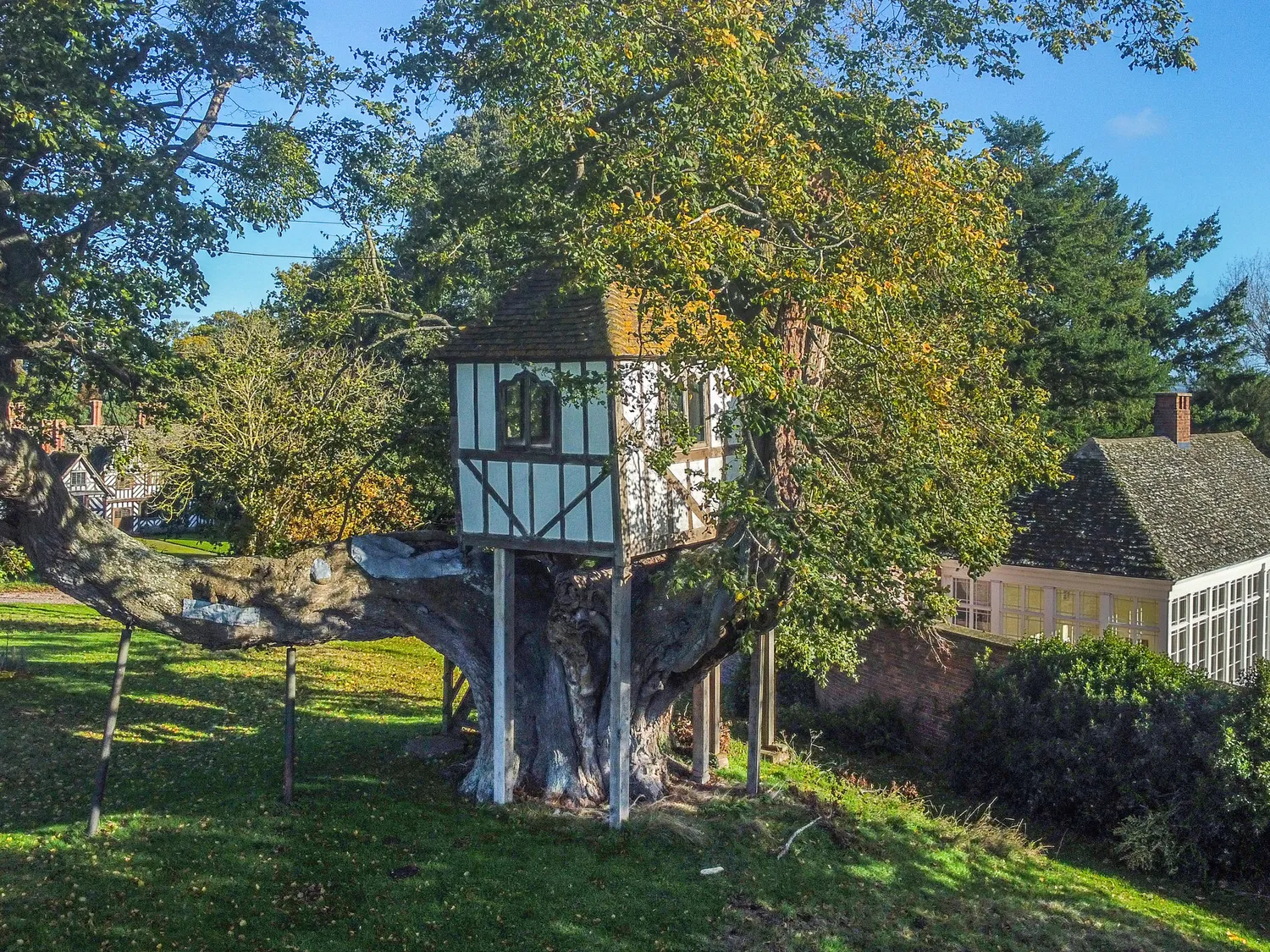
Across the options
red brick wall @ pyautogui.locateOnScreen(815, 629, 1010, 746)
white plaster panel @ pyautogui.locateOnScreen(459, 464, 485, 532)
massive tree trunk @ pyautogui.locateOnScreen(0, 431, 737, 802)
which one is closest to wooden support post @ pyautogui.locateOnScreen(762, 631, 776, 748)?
red brick wall @ pyautogui.locateOnScreen(815, 629, 1010, 746)

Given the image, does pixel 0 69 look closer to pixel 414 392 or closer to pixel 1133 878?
pixel 414 392

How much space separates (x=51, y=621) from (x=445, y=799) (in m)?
Result: 19.2

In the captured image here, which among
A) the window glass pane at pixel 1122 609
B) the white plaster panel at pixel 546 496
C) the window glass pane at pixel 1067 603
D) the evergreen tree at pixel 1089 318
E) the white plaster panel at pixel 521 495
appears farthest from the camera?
the evergreen tree at pixel 1089 318

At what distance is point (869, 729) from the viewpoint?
1983cm

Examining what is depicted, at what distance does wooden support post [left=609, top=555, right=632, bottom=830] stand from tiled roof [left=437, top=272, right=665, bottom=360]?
2.77 metres

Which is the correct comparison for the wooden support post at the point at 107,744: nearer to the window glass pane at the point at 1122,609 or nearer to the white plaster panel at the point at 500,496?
the white plaster panel at the point at 500,496

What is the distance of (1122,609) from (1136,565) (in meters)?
0.95

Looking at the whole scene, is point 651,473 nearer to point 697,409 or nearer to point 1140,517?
point 697,409

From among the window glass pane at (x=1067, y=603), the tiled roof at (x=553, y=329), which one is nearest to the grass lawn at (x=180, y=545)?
the tiled roof at (x=553, y=329)


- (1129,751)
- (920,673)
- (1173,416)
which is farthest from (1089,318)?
(1129,751)

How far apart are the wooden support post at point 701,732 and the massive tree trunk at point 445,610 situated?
0.52 m

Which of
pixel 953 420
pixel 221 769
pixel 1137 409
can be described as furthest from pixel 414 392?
pixel 1137 409

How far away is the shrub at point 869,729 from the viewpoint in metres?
19.7

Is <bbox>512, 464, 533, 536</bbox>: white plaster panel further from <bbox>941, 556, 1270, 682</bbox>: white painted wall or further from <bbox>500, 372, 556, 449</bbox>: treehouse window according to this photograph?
<bbox>941, 556, 1270, 682</bbox>: white painted wall
